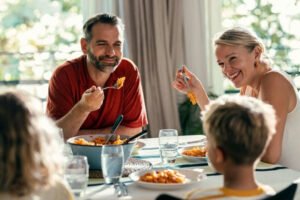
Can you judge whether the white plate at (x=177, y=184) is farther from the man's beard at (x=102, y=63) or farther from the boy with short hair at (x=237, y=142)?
the man's beard at (x=102, y=63)

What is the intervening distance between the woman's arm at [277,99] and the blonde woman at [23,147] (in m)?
0.98

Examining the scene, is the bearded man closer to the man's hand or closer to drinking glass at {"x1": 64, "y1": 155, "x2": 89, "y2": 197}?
the man's hand

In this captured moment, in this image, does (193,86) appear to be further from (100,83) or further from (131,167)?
(131,167)

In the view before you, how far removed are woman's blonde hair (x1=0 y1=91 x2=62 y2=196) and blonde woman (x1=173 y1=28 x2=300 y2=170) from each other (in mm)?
996

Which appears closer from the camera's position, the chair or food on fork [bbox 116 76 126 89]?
the chair

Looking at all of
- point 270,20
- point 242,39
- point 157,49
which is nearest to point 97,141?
point 242,39

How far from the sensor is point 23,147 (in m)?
1.23

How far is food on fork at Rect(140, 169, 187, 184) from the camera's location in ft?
5.44

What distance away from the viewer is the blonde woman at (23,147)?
123 centimetres

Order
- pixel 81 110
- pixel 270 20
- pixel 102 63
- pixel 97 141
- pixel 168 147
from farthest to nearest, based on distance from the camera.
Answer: pixel 270 20 → pixel 102 63 → pixel 81 110 → pixel 97 141 → pixel 168 147

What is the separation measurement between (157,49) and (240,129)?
8.12ft

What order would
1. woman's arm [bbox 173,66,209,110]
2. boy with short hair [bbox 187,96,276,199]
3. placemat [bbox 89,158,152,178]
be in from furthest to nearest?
woman's arm [bbox 173,66,209,110] → placemat [bbox 89,158,152,178] → boy with short hair [bbox 187,96,276,199]

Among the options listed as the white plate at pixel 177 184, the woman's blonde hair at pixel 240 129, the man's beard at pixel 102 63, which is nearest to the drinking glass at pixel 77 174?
the white plate at pixel 177 184

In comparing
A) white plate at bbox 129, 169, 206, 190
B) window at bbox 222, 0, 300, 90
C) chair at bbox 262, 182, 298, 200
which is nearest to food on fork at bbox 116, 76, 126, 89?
white plate at bbox 129, 169, 206, 190
